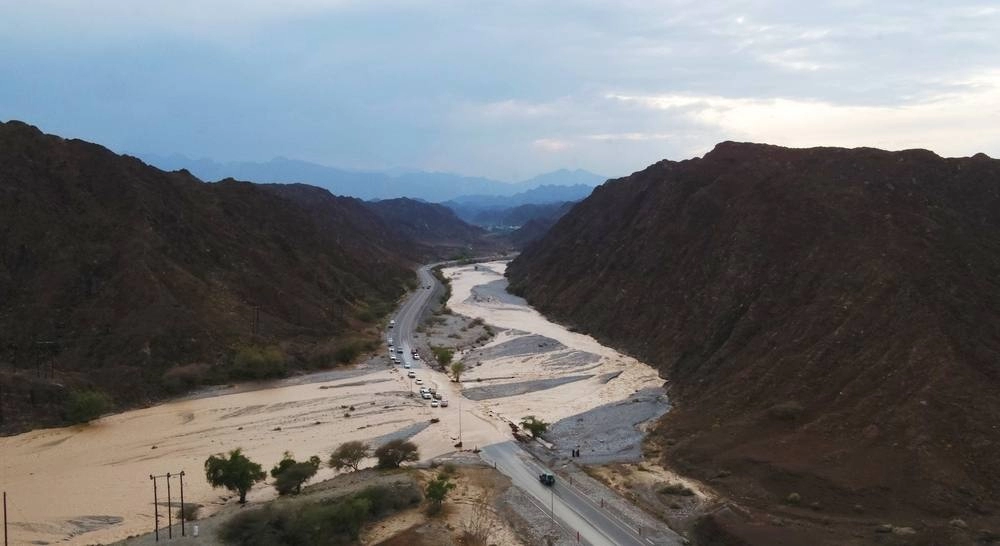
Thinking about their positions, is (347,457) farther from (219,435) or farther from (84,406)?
(84,406)

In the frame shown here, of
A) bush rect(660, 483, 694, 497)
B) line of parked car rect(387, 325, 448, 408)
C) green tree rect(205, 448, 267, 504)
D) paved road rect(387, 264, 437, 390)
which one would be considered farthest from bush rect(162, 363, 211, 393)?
bush rect(660, 483, 694, 497)

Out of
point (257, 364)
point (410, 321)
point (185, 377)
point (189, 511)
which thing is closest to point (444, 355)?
point (257, 364)

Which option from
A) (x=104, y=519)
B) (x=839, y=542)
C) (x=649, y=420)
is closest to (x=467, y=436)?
(x=649, y=420)

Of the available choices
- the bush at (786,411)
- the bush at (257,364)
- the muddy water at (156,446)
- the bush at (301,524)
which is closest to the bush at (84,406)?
the muddy water at (156,446)

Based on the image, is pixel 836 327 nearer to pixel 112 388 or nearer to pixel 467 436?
pixel 467 436

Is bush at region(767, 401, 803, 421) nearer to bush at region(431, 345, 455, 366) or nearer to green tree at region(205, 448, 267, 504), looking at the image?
green tree at region(205, 448, 267, 504)
